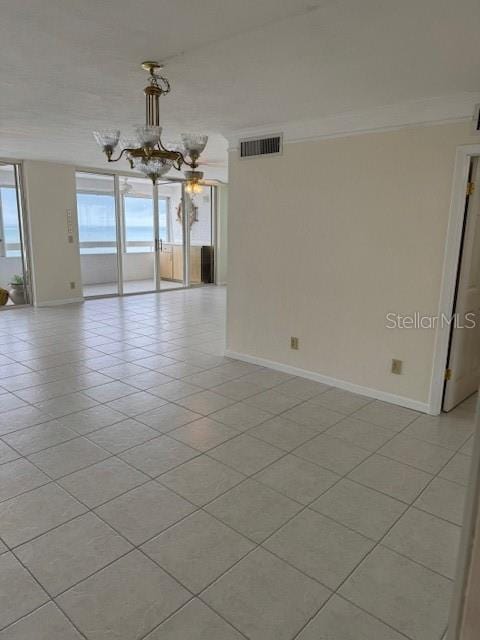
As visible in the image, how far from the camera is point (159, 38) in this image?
2219 millimetres

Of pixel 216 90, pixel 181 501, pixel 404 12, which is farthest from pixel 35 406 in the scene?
pixel 404 12

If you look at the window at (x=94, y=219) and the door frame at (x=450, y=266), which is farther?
the window at (x=94, y=219)

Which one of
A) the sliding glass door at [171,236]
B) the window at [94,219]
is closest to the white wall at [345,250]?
the window at [94,219]

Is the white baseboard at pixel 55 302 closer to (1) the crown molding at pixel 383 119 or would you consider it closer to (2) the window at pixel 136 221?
(2) the window at pixel 136 221

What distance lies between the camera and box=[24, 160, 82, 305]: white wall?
23.7 ft

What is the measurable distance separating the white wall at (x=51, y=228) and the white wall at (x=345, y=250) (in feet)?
14.0

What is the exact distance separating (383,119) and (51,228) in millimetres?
5947

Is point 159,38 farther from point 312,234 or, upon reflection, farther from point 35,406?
point 35,406

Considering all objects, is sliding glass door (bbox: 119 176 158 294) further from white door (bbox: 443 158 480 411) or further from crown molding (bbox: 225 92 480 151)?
white door (bbox: 443 158 480 411)

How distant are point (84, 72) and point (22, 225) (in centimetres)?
522

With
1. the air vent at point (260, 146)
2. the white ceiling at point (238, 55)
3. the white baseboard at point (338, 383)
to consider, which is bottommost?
the white baseboard at point (338, 383)

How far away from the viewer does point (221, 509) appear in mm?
2318

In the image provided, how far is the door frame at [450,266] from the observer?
3.13 m

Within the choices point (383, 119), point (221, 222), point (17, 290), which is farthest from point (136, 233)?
point (383, 119)
